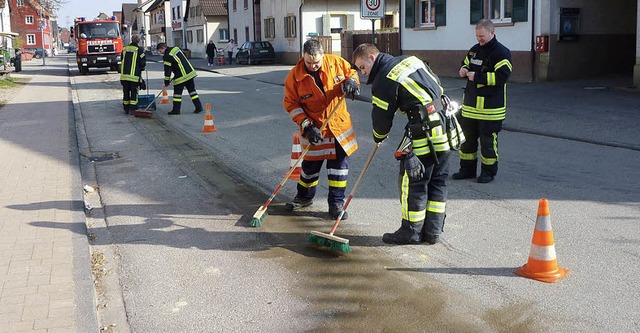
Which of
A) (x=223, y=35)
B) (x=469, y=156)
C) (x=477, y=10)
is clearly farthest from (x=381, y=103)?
(x=223, y=35)

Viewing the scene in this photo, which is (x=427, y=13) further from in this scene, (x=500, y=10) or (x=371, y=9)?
(x=371, y=9)

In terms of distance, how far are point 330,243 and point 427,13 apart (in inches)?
789

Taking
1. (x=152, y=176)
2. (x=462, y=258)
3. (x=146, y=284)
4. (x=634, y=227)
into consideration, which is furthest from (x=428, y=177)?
(x=152, y=176)

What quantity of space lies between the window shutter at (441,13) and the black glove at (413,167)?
60.2 feet

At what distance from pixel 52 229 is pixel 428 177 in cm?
360

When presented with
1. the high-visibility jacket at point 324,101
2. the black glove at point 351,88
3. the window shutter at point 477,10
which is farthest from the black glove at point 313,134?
the window shutter at point 477,10

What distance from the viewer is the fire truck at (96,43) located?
33.8 m

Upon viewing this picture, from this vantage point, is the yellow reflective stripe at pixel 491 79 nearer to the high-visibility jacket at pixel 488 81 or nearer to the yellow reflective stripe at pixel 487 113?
the high-visibility jacket at pixel 488 81

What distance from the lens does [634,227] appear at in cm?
612

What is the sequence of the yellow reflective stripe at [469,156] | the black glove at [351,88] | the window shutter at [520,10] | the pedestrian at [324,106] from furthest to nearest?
1. the window shutter at [520,10]
2. the yellow reflective stripe at [469,156]
3. the pedestrian at [324,106]
4. the black glove at [351,88]

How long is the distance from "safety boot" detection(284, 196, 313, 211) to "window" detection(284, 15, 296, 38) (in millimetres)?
33190

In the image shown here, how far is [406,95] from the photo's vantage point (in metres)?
5.57

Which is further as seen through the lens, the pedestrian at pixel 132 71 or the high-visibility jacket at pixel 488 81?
the pedestrian at pixel 132 71

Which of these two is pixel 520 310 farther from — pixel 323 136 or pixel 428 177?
pixel 323 136
